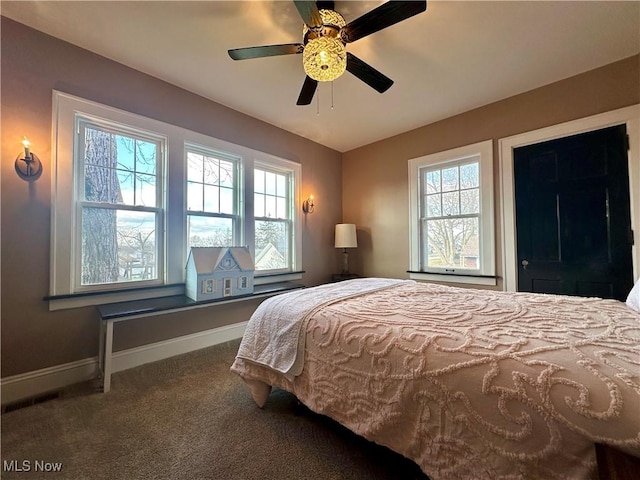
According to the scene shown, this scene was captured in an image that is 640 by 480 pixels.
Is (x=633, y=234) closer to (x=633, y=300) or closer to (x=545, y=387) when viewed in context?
(x=633, y=300)

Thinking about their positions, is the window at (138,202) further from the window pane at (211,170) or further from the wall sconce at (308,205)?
the wall sconce at (308,205)

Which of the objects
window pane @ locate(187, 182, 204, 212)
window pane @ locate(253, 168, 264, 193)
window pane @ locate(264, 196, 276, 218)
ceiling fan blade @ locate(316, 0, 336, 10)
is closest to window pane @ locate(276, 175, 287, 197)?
window pane @ locate(264, 196, 276, 218)

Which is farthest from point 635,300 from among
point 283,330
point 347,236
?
point 347,236

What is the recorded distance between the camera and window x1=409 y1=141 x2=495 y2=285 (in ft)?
10.2

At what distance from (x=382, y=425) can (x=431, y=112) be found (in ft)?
11.2

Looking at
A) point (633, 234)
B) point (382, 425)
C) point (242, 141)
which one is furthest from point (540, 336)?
point (242, 141)

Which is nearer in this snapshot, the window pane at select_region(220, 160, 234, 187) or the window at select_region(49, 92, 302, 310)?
the window at select_region(49, 92, 302, 310)

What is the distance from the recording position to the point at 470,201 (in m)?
3.28

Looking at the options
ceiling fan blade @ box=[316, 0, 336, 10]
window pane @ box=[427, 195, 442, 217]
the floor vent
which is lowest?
the floor vent

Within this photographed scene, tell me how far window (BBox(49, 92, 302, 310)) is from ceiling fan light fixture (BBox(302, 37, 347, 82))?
168cm

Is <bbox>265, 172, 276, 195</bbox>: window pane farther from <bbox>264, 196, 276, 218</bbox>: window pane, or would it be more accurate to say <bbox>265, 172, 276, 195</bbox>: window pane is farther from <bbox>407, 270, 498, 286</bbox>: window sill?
<bbox>407, 270, 498, 286</bbox>: window sill

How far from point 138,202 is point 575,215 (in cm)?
426

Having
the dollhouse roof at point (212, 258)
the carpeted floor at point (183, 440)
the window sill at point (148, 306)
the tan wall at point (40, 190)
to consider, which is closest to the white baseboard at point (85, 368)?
the tan wall at point (40, 190)

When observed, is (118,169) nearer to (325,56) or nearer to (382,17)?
(325,56)
